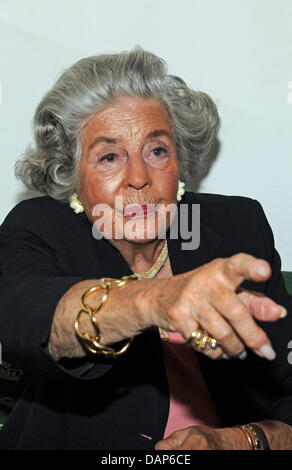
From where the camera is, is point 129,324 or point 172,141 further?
point 172,141

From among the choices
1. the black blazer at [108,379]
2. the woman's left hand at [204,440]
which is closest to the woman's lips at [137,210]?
the black blazer at [108,379]

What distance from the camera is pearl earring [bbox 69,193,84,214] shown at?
1.76 m

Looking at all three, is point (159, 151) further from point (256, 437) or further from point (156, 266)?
point (256, 437)

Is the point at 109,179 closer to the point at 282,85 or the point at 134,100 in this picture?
the point at 134,100

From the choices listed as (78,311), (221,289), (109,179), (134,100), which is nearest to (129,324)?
(78,311)

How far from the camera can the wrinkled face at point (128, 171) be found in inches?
63.6

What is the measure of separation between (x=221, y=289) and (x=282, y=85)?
3.89ft

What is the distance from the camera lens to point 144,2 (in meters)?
2.04

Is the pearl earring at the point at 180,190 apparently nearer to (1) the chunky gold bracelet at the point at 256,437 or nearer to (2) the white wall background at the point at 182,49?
(2) the white wall background at the point at 182,49

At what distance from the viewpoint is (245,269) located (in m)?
0.99

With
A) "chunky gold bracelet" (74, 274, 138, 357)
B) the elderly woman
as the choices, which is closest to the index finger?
"chunky gold bracelet" (74, 274, 138, 357)

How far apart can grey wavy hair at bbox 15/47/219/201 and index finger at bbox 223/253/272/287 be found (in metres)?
0.77

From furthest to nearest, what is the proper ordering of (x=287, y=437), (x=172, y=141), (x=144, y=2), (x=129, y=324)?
(x=144, y=2)
(x=172, y=141)
(x=287, y=437)
(x=129, y=324)

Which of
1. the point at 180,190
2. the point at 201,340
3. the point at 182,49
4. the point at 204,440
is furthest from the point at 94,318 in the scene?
the point at 182,49
